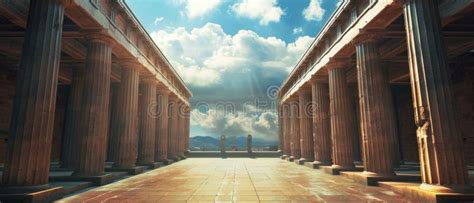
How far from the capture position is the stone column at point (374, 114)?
11938 millimetres

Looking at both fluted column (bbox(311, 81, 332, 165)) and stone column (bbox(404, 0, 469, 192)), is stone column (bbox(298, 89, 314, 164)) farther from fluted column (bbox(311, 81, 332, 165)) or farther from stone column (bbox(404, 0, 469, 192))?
stone column (bbox(404, 0, 469, 192))

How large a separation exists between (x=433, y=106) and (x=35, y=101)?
11.9 m

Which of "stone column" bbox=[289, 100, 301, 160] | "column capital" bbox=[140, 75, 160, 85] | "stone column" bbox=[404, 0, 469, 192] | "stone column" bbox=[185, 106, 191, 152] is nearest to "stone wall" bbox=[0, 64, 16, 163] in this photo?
"column capital" bbox=[140, 75, 160, 85]

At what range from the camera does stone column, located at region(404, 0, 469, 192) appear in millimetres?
7960

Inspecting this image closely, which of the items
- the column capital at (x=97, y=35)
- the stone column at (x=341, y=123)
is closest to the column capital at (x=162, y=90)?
the column capital at (x=97, y=35)

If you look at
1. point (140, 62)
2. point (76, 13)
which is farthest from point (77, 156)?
point (140, 62)

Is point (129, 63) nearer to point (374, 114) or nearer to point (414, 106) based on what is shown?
point (374, 114)

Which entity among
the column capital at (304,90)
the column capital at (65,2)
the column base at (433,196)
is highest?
the column capital at (65,2)

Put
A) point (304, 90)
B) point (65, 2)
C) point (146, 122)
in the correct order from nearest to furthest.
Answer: point (65, 2) < point (146, 122) < point (304, 90)

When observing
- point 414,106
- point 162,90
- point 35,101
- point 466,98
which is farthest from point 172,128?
point 466,98

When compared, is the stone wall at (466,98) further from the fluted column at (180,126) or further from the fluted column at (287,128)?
the fluted column at (180,126)

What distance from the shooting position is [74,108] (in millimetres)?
14922

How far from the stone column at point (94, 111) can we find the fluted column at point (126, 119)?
10.5ft

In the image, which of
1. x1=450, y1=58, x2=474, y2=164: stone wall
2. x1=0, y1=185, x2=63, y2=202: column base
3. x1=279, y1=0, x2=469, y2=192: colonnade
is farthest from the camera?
x1=450, y1=58, x2=474, y2=164: stone wall
